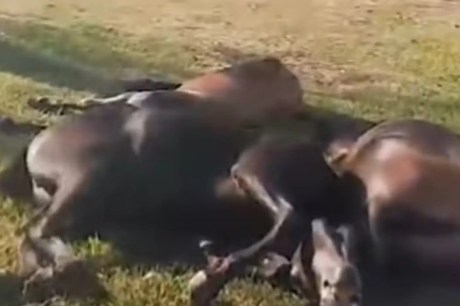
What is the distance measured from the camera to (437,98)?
7984 millimetres

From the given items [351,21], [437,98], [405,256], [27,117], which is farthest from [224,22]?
[405,256]

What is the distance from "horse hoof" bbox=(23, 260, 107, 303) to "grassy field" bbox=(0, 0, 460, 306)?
74 centimetres

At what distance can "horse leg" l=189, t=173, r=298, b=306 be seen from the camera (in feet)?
14.9

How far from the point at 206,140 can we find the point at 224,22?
5338mm

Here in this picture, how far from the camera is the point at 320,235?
4582 millimetres

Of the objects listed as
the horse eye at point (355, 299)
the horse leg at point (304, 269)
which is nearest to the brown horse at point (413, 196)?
the horse leg at point (304, 269)

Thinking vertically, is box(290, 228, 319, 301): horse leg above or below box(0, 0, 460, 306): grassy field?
above

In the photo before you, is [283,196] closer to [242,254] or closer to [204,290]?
[242,254]

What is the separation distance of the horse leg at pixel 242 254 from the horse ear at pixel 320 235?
90 millimetres

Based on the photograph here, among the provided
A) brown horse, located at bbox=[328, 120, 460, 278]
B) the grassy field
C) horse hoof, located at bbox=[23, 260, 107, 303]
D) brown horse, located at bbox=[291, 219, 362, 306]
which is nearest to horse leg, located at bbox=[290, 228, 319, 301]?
brown horse, located at bbox=[291, 219, 362, 306]

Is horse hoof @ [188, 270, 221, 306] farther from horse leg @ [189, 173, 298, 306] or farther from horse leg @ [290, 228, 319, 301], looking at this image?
horse leg @ [290, 228, 319, 301]

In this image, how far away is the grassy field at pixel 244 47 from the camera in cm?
794

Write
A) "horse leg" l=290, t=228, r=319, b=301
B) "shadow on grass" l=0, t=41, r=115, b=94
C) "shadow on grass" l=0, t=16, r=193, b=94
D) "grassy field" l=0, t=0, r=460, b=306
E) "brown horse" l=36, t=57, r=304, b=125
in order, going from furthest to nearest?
"shadow on grass" l=0, t=16, r=193, b=94
"shadow on grass" l=0, t=41, r=115, b=94
"grassy field" l=0, t=0, r=460, b=306
"brown horse" l=36, t=57, r=304, b=125
"horse leg" l=290, t=228, r=319, b=301

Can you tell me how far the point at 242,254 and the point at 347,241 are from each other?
1.23 feet
